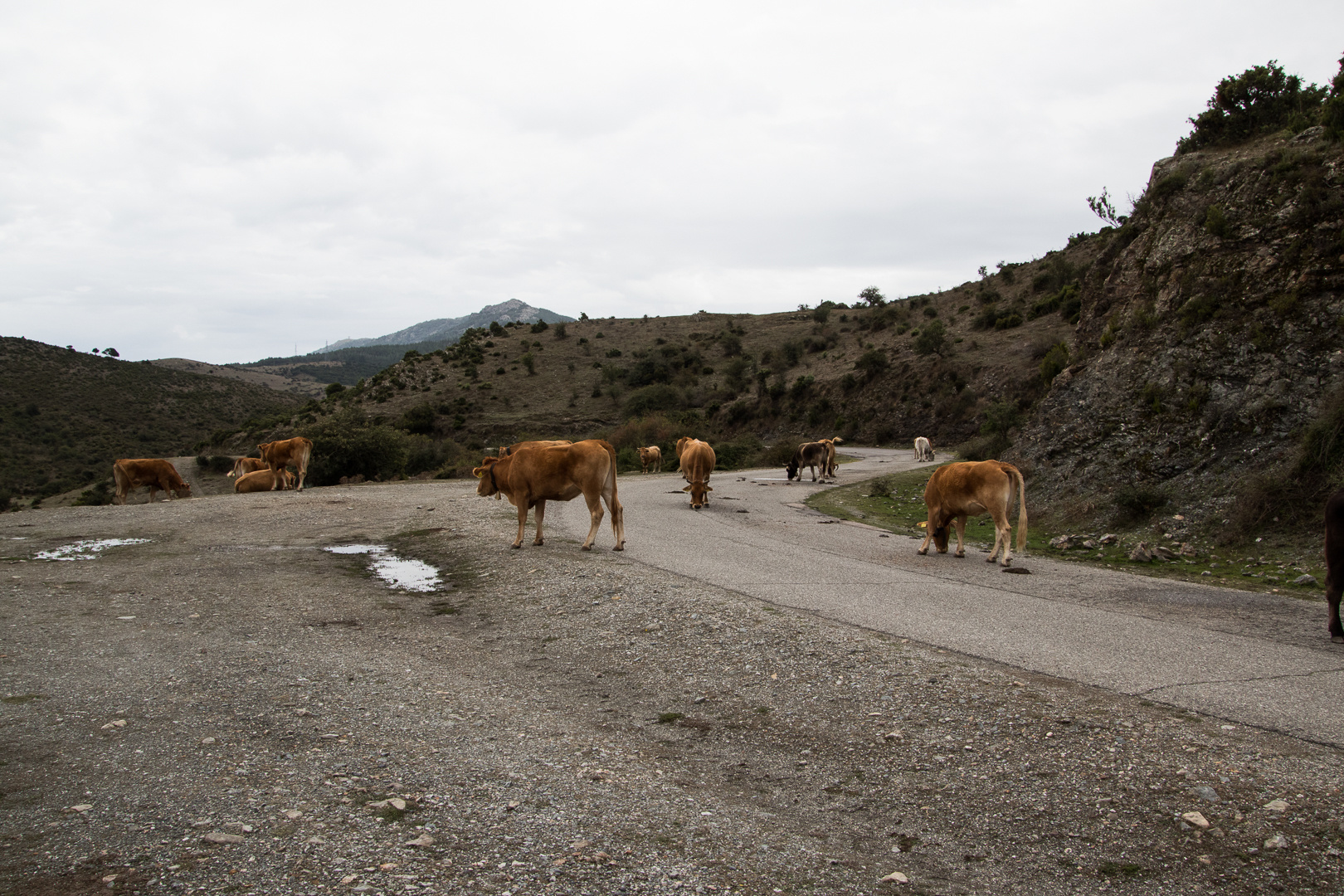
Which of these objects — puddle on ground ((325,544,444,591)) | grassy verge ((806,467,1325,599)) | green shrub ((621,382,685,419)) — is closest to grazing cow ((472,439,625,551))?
puddle on ground ((325,544,444,591))

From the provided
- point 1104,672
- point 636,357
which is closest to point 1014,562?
point 1104,672

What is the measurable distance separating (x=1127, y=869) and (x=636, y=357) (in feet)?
268

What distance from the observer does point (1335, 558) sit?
7.11 m

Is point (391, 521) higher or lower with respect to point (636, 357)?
lower

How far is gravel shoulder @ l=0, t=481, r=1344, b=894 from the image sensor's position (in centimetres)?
365

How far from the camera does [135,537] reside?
15141 millimetres

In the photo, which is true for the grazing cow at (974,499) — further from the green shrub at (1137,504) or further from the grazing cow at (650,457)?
the grazing cow at (650,457)

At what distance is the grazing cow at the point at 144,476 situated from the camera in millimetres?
24922

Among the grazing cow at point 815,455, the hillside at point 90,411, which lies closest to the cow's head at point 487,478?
the grazing cow at point 815,455

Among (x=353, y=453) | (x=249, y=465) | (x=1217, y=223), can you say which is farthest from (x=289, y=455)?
(x=1217, y=223)

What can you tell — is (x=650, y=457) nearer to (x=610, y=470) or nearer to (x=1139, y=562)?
(x=610, y=470)

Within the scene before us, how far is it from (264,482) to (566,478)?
1873 cm

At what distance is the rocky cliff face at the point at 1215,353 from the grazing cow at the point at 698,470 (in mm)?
7630

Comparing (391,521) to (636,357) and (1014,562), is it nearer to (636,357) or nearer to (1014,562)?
(1014,562)
